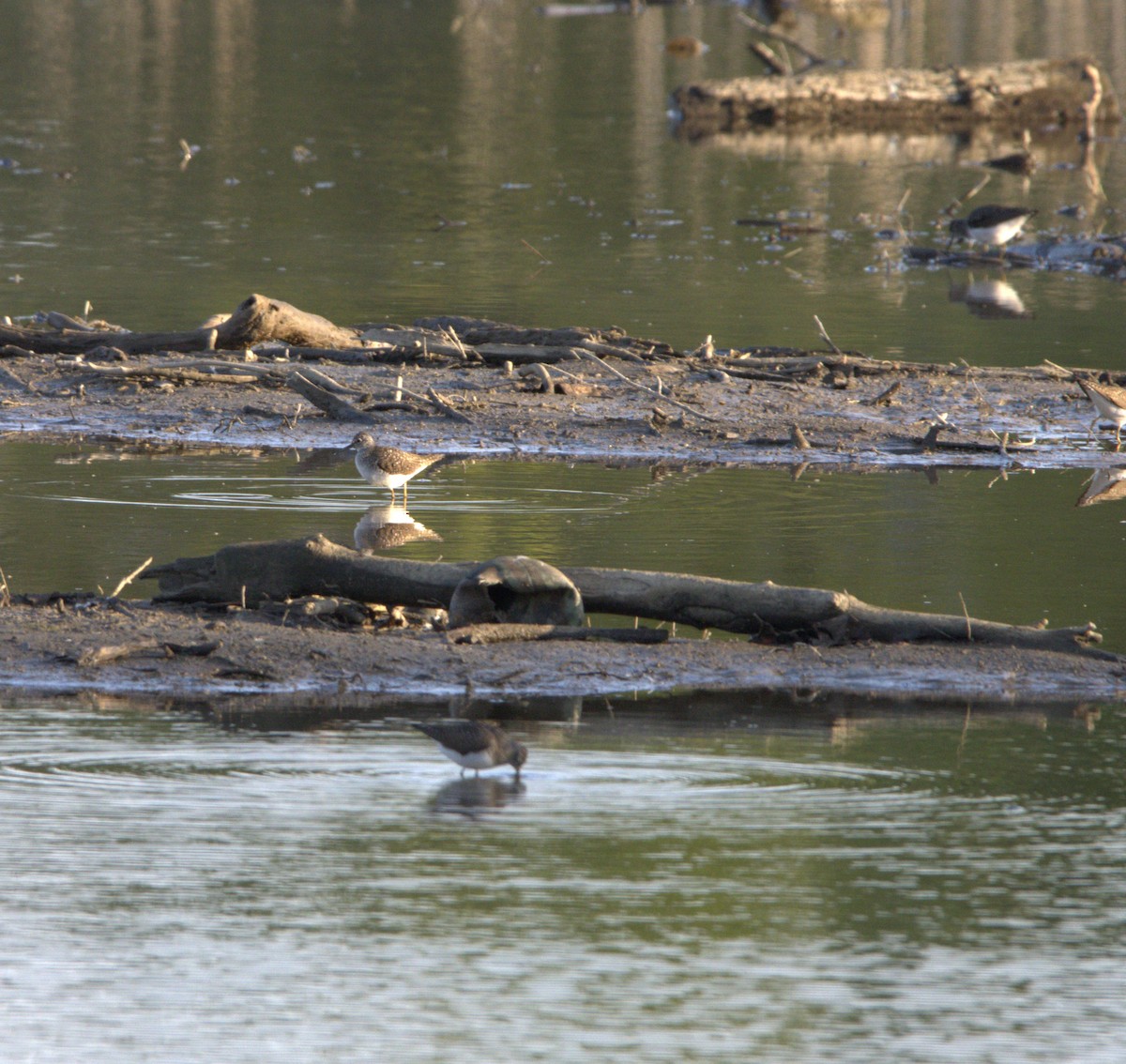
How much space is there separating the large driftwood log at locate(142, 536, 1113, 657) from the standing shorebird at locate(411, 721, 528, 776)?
72.8 inches

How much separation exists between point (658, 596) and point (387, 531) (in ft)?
9.05

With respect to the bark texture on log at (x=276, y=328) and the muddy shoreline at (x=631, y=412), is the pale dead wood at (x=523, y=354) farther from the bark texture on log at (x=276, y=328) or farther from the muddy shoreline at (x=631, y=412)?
the bark texture on log at (x=276, y=328)

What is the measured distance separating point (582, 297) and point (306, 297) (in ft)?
8.87

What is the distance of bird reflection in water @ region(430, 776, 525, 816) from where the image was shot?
735cm

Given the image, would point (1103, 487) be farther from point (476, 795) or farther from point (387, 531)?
point (476, 795)

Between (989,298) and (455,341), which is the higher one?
(989,298)

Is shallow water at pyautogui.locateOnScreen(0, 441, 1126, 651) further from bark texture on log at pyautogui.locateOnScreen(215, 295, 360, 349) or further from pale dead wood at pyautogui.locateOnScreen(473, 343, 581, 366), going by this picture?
pale dead wood at pyautogui.locateOnScreen(473, 343, 581, 366)

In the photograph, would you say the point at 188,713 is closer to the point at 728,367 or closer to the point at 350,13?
the point at 728,367

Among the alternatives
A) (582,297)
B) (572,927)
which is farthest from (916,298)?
(572,927)

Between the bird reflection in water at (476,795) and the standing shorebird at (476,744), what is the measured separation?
0.32 feet

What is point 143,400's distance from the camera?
49.2 ft

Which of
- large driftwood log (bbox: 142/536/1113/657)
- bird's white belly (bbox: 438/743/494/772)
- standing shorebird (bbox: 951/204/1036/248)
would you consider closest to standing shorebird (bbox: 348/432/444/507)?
large driftwood log (bbox: 142/536/1113/657)

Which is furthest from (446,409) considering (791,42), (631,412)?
(791,42)

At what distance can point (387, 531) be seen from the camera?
1161 cm
